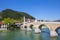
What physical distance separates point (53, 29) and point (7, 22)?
26.3 meters

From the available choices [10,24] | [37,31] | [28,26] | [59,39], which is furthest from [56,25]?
[10,24]

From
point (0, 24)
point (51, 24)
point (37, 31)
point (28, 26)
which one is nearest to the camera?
point (51, 24)

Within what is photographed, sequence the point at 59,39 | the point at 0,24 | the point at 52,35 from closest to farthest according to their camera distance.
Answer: the point at 59,39 < the point at 52,35 < the point at 0,24

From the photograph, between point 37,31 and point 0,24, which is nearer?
point 37,31

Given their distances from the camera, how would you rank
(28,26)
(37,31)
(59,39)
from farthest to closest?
(28,26), (37,31), (59,39)

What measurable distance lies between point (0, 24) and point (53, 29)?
2879 centimetres

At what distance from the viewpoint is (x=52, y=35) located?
28.2 m

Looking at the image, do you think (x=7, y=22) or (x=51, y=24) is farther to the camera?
(x=7, y=22)

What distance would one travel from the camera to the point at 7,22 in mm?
52938

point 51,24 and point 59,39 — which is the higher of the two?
point 51,24

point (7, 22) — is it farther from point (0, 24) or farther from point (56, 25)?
point (56, 25)

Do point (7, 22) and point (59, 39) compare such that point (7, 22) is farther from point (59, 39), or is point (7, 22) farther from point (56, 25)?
point (59, 39)

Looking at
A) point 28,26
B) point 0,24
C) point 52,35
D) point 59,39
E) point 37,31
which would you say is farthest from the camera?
point 0,24

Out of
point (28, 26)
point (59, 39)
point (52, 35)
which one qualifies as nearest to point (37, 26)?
point (28, 26)
